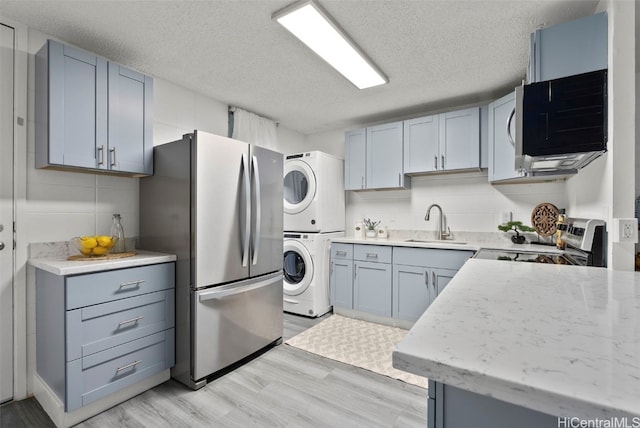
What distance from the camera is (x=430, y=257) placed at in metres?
2.88

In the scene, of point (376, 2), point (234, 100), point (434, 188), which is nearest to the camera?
point (376, 2)

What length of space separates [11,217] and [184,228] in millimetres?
1009

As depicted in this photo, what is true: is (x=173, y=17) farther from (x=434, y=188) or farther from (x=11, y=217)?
(x=434, y=188)

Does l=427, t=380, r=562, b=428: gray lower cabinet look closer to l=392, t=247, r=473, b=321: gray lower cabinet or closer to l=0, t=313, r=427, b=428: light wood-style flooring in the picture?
l=0, t=313, r=427, b=428: light wood-style flooring

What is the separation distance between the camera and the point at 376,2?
1.67 m

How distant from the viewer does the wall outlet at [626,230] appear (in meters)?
1.34

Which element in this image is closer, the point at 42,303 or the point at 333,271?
the point at 42,303

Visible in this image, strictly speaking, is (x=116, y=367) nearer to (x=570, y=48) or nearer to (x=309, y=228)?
(x=309, y=228)

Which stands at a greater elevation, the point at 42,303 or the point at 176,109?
the point at 176,109

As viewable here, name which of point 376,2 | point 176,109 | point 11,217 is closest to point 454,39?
point 376,2

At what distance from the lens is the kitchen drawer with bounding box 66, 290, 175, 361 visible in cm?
164

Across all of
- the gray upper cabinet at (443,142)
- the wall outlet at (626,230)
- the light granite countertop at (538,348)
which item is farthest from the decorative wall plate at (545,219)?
the light granite countertop at (538,348)

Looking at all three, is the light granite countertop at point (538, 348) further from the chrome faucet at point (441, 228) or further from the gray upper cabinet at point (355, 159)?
the gray upper cabinet at point (355, 159)

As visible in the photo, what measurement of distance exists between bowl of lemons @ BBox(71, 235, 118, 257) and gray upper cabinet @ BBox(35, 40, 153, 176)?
0.46 m
